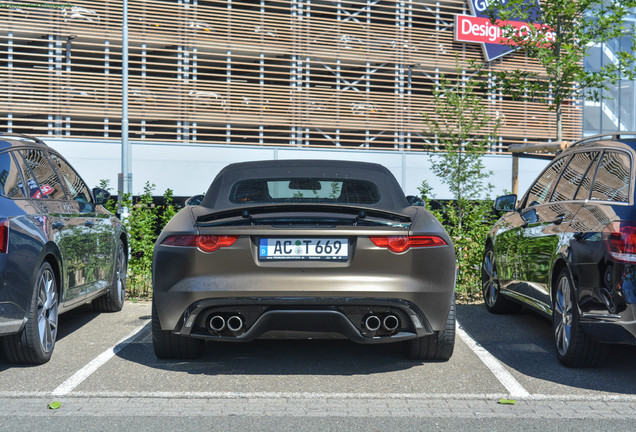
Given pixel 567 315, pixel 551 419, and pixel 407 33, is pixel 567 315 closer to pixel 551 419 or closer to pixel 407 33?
pixel 551 419

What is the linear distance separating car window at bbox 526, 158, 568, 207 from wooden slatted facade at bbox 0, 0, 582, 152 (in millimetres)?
19546

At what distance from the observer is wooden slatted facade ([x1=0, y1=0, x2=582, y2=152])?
84.2 feet

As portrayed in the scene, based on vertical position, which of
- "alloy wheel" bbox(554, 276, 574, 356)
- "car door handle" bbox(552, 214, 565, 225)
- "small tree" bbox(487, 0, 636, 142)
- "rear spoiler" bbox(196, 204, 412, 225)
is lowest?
"alloy wheel" bbox(554, 276, 574, 356)

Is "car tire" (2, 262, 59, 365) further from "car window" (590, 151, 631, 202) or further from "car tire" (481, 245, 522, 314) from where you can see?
"car tire" (481, 245, 522, 314)

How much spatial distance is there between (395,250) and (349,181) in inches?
40.1

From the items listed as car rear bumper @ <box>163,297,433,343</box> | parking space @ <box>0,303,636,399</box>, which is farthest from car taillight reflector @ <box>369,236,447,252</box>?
parking space @ <box>0,303,636,399</box>

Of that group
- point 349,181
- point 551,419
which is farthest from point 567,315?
point 349,181

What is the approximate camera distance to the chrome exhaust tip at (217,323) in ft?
15.8

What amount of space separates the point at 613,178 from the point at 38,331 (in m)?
3.99

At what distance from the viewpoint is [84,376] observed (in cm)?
500

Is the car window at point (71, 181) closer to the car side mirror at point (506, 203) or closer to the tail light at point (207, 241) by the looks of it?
the tail light at point (207, 241)

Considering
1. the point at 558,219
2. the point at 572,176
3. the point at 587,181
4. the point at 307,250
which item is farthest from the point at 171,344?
the point at 572,176

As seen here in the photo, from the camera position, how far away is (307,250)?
481cm

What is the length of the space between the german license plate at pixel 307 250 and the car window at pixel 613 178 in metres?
1.82
